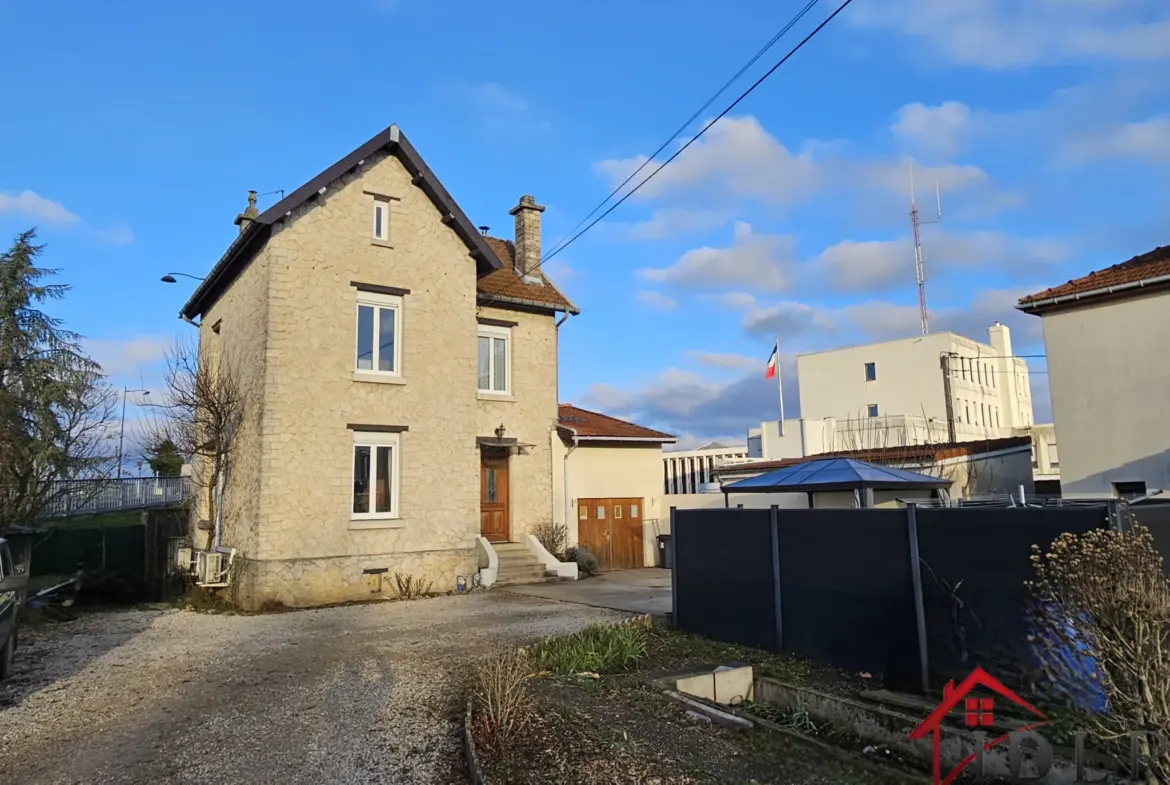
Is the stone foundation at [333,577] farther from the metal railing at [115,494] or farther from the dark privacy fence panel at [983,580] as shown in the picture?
the dark privacy fence panel at [983,580]

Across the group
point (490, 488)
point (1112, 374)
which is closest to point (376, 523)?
point (490, 488)

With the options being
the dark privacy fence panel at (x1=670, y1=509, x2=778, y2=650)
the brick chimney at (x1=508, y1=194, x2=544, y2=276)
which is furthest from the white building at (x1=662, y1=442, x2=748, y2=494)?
the dark privacy fence panel at (x1=670, y1=509, x2=778, y2=650)

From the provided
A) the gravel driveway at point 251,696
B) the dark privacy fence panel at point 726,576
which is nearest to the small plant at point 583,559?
the gravel driveway at point 251,696

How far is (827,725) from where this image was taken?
6836mm

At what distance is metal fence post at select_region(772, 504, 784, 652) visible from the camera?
9.05m

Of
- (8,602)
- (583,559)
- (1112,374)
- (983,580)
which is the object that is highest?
(1112,374)

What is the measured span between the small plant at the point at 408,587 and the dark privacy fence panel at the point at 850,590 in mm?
8659

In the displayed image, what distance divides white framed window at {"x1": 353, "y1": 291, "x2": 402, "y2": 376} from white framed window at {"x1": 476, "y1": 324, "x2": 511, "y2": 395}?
9.13 feet

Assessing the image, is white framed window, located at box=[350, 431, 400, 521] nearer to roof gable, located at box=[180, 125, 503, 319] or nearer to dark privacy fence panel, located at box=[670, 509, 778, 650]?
roof gable, located at box=[180, 125, 503, 319]

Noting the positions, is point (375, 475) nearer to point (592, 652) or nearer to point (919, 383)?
point (592, 652)

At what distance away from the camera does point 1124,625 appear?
4656mm

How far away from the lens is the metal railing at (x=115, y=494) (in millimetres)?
18250

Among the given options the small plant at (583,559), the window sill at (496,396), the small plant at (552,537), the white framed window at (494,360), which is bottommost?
the small plant at (583,559)

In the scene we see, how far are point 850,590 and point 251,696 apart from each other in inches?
255
